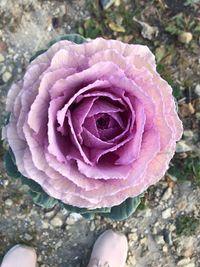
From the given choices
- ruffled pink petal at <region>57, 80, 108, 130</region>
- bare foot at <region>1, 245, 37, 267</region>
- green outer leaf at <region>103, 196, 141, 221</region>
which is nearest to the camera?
ruffled pink petal at <region>57, 80, 108, 130</region>

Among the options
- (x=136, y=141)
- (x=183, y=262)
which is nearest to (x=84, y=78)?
(x=136, y=141)

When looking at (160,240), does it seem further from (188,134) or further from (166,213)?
(188,134)

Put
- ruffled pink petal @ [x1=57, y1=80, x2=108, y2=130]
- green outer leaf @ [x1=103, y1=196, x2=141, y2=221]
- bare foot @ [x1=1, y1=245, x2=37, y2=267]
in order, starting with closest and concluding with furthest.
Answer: ruffled pink petal @ [x1=57, y1=80, x2=108, y2=130]
green outer leaf @ [x1=103, y1=196, x2=141, y2=221]
bare foot @ [x1=1, y1=245, x2=37, y2=267]

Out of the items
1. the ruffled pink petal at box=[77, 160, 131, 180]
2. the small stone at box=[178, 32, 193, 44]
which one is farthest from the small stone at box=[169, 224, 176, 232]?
the ruffled pink petal at box=[77, 160, 131, 180]

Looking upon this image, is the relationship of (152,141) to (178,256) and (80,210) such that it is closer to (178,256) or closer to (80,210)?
(80,210)

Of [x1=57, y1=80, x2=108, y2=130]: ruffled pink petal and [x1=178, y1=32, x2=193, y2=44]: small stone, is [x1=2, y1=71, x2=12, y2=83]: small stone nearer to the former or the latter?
[x1=178, y1=32, x2=193, y2=44]: small stone

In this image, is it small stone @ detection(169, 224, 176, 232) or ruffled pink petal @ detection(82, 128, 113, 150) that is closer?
ruffled pink petal @ detection(82, 128, 113, 150)
